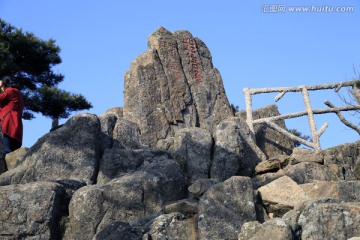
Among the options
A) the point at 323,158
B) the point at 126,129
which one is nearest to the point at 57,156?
the point at 126,129

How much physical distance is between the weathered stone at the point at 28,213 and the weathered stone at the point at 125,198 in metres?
0.34

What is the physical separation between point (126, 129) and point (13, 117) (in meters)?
2.73

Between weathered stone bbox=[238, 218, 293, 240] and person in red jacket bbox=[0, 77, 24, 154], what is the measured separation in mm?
7668

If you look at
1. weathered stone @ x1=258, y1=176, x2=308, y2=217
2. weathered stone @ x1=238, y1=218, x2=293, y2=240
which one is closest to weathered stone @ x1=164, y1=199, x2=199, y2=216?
weathered stone @ x1=258, y1=176, x2=308, y2=217

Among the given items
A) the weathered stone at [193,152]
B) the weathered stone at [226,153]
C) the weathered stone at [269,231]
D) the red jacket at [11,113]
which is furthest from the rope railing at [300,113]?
the weathered stone at [269,231]

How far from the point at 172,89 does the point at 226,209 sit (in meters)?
8.02

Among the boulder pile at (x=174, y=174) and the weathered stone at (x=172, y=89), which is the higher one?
the weathered stone at (x=172, y=89)

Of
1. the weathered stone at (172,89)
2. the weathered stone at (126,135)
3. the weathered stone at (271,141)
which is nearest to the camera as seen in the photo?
the weathered stone at (126,135)

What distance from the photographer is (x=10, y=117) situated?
1445 centimetres

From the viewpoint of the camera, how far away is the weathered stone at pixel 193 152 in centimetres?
1435

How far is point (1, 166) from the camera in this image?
14.0 m

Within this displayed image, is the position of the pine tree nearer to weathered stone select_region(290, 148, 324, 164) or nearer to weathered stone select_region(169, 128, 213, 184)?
weathered stone select_region(169, 128, 213, 184)

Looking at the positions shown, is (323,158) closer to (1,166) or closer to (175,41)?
(175,41)

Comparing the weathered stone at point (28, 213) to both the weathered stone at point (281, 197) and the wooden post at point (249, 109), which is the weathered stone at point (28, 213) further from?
the wooden post at point (249, 109)
